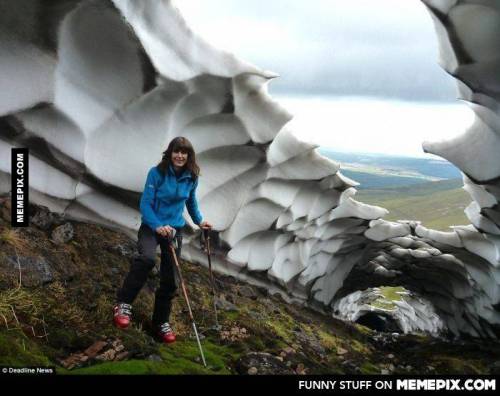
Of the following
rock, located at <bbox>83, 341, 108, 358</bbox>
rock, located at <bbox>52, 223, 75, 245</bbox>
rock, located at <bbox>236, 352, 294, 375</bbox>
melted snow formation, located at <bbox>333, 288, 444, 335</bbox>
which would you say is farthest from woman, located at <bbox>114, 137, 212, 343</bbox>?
melted snow formation, located at <bbox>333, 288, 444, 335</bbox>

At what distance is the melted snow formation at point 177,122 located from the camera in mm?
8125

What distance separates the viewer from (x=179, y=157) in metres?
6.46

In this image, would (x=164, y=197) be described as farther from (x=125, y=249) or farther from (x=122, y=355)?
(x=125, y=249)

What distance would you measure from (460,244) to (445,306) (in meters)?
10.4

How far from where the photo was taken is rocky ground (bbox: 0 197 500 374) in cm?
595

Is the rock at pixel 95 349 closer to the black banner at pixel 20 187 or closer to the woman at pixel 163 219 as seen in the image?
the woman at pixel 163 219

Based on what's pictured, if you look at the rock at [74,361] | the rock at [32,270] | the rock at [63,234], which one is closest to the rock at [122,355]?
the rock at [74,361]

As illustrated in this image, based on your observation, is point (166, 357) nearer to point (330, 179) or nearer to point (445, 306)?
point (330, 179)

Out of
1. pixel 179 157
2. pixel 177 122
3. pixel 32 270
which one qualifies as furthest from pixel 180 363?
pixel 177 122

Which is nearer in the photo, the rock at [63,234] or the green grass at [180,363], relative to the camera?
the green grass at [180,363]

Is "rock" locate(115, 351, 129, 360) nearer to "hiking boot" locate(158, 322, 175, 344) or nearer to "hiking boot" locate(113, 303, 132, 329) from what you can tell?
"hiking boot" locate(113, 303, 132, 329)

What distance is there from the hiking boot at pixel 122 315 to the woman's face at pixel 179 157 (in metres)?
1.87

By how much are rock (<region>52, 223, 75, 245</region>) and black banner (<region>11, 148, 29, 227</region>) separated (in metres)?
0.46
